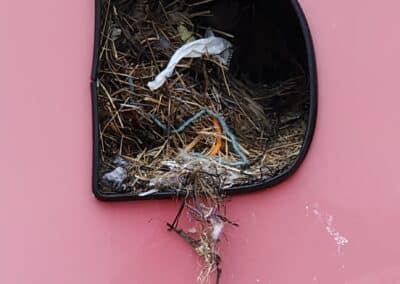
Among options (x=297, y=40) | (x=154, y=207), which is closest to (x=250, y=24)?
(x=297, y=40)

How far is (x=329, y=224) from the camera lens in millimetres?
1558

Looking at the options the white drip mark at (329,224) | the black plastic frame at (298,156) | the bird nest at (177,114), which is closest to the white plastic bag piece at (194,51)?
the bird nest at (177,114)

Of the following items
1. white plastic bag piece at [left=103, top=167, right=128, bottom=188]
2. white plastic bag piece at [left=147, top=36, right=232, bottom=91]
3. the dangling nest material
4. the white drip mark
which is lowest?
the white drip mark

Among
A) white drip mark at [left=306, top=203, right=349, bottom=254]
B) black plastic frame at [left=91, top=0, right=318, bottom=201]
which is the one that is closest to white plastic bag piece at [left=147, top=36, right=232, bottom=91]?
black plastic frame at [left=91, top=0, right=318, bottom=201]

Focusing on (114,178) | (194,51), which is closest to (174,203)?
(114,178)

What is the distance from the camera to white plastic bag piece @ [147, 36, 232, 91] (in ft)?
5.57

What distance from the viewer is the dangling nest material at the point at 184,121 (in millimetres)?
1563

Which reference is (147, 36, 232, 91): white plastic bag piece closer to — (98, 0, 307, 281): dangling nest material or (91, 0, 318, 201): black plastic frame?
(98, 0, 307, 281): dangling nest material

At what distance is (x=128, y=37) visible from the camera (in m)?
1.72

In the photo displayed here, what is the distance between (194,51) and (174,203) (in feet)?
1.15

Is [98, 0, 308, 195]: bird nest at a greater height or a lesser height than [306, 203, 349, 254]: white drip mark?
greater

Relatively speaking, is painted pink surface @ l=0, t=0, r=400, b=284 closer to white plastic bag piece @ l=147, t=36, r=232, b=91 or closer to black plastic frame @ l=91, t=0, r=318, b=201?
black plastic frame @ l=91, t=0, r=318, b=201

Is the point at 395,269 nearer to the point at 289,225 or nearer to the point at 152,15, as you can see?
the point at 289,225

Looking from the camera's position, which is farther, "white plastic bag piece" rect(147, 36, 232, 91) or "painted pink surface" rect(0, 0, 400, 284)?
"white plastic bag piece" rect(147, 36, 232, 91)
